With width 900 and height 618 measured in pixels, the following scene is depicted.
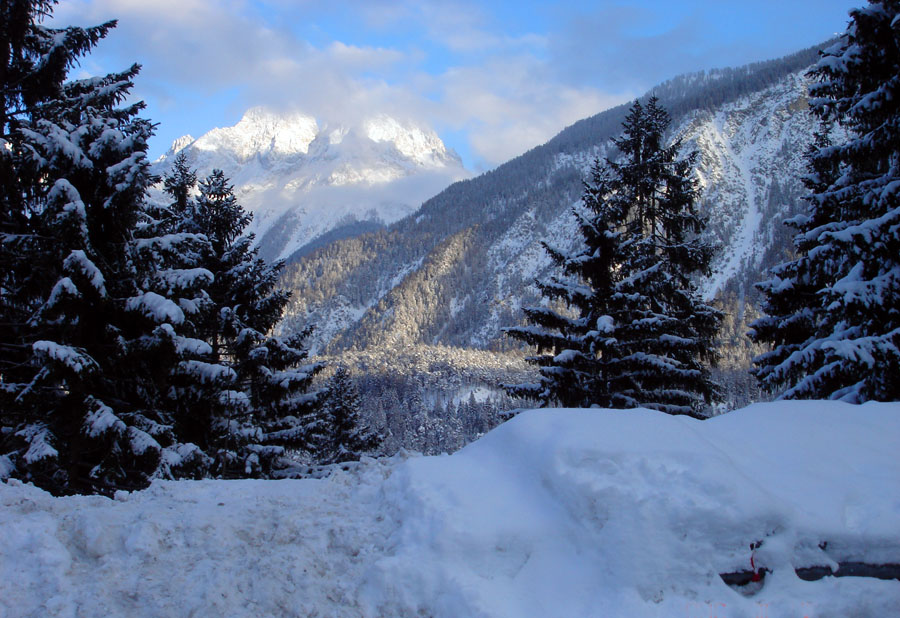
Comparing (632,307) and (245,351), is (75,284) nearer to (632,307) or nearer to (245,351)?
(245,351)

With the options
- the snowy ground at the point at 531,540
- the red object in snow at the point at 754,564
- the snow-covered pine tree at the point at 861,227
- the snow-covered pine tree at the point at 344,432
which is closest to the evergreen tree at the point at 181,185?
the snow-covered pine tree at the point at 344,432

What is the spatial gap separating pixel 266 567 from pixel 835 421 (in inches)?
268

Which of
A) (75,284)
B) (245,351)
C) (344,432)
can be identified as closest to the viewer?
(75,284)

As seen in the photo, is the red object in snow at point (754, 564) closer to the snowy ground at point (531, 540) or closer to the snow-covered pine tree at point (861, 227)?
the snowy ground at point (531, 540)

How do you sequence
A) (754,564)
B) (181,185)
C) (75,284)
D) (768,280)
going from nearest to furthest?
(754,564)
(75,284)
(768,280)
(181,185)

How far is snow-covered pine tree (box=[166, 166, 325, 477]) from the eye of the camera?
1280 centimetres

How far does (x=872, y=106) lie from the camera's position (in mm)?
9680

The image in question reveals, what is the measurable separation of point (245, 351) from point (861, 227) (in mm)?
13714

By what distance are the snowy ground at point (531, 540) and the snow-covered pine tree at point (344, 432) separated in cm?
1660

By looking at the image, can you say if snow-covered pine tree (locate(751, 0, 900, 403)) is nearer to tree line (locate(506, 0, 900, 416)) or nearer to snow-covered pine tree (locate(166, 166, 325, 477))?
tree line (locate(506, 0, 900, 416))

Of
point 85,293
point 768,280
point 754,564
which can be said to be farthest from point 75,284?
point 768,280

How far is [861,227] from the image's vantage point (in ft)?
30.6

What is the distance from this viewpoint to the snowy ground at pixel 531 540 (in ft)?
14.5

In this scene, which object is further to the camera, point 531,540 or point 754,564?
point 531,540
